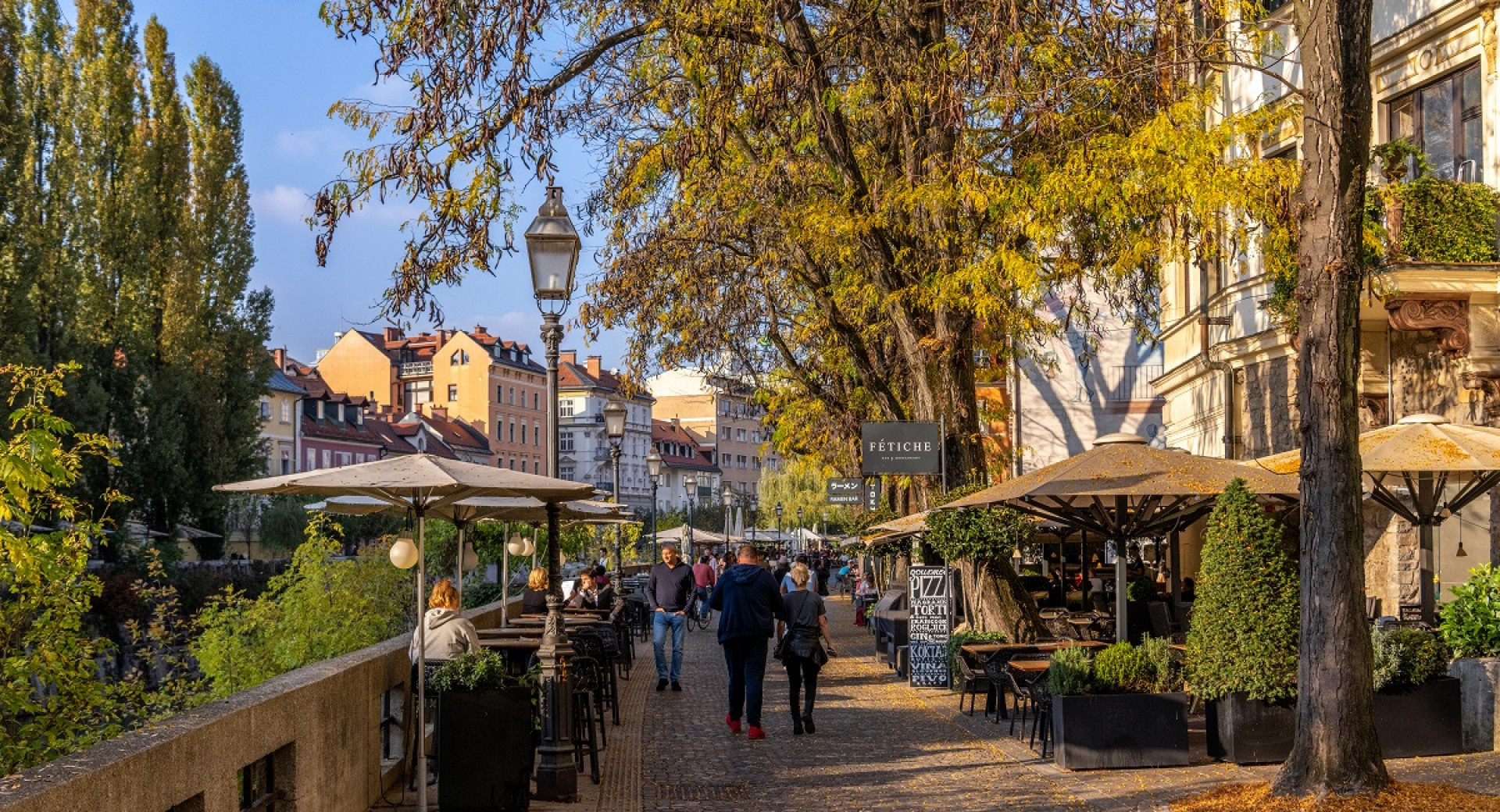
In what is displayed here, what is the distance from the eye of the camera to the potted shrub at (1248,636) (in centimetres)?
1119

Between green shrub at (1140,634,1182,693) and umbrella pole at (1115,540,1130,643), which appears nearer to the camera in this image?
green shrub at (1140,634,1182,693)

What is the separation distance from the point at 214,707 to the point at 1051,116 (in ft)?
27.8

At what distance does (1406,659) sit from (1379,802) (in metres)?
3.05

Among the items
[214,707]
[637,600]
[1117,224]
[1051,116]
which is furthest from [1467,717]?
[637,600]

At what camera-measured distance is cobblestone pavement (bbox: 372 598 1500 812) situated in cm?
1057

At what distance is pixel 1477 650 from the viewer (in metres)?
12.0

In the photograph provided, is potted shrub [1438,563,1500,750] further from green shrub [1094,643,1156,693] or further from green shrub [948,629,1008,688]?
green shrub [948,629,1008,688]

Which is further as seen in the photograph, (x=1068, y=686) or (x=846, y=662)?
(x=846, y=662)

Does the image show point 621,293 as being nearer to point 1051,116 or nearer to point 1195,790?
point 1051,116

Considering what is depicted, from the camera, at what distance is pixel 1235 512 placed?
11.4 meters

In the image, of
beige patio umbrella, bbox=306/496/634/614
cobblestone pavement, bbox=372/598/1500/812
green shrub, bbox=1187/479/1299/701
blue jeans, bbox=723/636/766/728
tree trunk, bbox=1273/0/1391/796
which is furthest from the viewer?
beige patio umbrella, bbox=306/496/634/614

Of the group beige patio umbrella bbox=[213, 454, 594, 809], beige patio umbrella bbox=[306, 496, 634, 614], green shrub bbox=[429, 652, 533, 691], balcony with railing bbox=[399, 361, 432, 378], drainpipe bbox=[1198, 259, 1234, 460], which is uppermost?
balcony with railing bbox=[399, 361, 432, 378]

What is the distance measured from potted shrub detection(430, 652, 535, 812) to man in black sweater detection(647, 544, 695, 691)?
948 cm

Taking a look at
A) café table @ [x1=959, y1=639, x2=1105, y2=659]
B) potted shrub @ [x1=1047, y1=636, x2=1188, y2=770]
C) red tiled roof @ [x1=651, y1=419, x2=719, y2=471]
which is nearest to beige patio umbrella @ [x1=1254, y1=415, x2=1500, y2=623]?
potted shrub @ [x1=1047, y1=636, x2=1188, y2=770]
